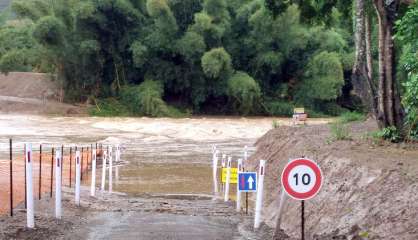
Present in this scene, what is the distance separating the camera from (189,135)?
38.6 metres

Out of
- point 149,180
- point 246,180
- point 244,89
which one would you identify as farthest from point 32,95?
point 246,180

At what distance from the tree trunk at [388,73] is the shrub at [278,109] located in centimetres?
3717

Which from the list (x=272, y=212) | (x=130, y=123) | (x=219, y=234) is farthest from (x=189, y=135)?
(x=219, y=234)

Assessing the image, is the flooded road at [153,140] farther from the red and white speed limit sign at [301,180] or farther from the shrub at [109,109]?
the red and white speed limit sign at [301,180]

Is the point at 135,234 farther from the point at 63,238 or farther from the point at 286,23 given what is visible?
the point at 286,23

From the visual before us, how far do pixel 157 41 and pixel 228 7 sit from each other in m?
6.37

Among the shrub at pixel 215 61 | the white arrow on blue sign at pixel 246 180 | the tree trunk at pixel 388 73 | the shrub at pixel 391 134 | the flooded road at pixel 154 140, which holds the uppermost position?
the shrub at pixel 215 61

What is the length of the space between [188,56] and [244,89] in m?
4.89

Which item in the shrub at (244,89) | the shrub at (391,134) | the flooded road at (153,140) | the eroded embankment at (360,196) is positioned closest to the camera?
the eroded embankment at (360,196)

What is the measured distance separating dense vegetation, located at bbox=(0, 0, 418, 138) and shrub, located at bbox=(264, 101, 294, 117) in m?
0.08

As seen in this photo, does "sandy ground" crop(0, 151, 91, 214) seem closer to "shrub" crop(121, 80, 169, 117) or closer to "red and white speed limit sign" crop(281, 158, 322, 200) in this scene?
"red and white speed limit sign" crop(281, 158, 322, 200)

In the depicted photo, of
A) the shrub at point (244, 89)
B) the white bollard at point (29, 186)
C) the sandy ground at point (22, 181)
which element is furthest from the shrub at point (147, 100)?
the white bollard at point (29, 186)

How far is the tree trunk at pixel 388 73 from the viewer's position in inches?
499

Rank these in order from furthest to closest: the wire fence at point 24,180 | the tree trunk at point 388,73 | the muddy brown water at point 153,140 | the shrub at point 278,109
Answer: the shrub at point 278,109 → the muddy brown water at point 153,140 → the tree trunk at point 388,73 → the wire fence at point 24,180
